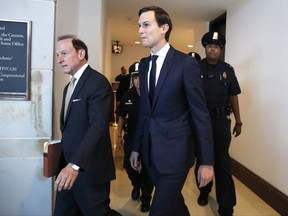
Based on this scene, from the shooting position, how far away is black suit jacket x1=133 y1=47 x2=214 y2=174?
134 centimetres

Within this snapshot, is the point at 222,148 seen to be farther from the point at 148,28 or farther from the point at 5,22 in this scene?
the point at 5,22

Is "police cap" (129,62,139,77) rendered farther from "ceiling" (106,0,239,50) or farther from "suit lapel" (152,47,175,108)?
"ceiling" (106,0,239,50)

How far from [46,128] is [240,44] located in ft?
8.87

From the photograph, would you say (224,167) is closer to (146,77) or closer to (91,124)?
(146,77)

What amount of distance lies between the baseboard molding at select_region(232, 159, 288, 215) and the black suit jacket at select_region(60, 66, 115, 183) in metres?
1.69

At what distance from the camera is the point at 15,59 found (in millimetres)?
1752

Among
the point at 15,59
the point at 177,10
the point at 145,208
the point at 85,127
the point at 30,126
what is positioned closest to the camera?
the point at 85,127

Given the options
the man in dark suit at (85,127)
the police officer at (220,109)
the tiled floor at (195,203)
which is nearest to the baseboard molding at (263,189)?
the tiled floor at (195,203)

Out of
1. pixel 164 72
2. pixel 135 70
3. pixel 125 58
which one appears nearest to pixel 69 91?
pixel 164 72

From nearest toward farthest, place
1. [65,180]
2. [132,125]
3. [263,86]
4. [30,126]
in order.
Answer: [65,180]
[30,126]
[132,125]
[263,86]

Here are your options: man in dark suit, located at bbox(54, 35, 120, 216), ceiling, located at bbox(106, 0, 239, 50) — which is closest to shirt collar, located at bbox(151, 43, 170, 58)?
man in dark suit, located at bbox(54, 35, 120, 216)

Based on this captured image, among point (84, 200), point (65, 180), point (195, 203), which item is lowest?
point (195, 203)

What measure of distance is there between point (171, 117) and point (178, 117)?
40 mm

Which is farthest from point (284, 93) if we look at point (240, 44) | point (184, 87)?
point (184, 87)
